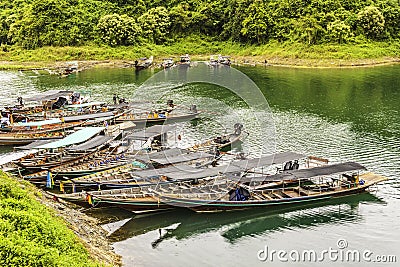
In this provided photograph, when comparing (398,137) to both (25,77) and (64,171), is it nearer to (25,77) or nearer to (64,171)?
(64,171)

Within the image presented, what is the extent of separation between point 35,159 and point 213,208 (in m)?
11.8

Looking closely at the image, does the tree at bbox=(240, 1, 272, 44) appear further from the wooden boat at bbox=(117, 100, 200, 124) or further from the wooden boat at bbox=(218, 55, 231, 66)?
the wooden boat at bbox=(117, 100, 200, 124)

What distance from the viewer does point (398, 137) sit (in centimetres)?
3419

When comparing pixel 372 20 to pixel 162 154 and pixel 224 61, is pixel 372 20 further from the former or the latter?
pixel 162 154

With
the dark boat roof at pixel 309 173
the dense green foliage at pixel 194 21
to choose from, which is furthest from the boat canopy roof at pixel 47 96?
the dense green foliage at pixel 194 21

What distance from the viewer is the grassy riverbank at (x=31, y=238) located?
38.4 ft

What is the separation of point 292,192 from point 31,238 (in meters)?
14.2

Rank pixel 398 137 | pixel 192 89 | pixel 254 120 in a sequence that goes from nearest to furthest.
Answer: pixel 398 137 < pixel 254 120 < pixel 192 89

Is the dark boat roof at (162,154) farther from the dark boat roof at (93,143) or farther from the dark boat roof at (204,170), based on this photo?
the dark boat roof at (93,143)

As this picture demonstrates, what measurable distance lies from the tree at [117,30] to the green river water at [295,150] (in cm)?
2353

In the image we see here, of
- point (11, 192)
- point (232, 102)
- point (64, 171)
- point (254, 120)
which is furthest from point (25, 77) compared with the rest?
point (11, 192)

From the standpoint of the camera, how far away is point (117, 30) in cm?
8475

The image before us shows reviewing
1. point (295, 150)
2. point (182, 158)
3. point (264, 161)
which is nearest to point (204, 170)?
point (182, 158)

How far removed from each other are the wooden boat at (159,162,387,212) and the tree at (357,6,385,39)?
57749 mm
